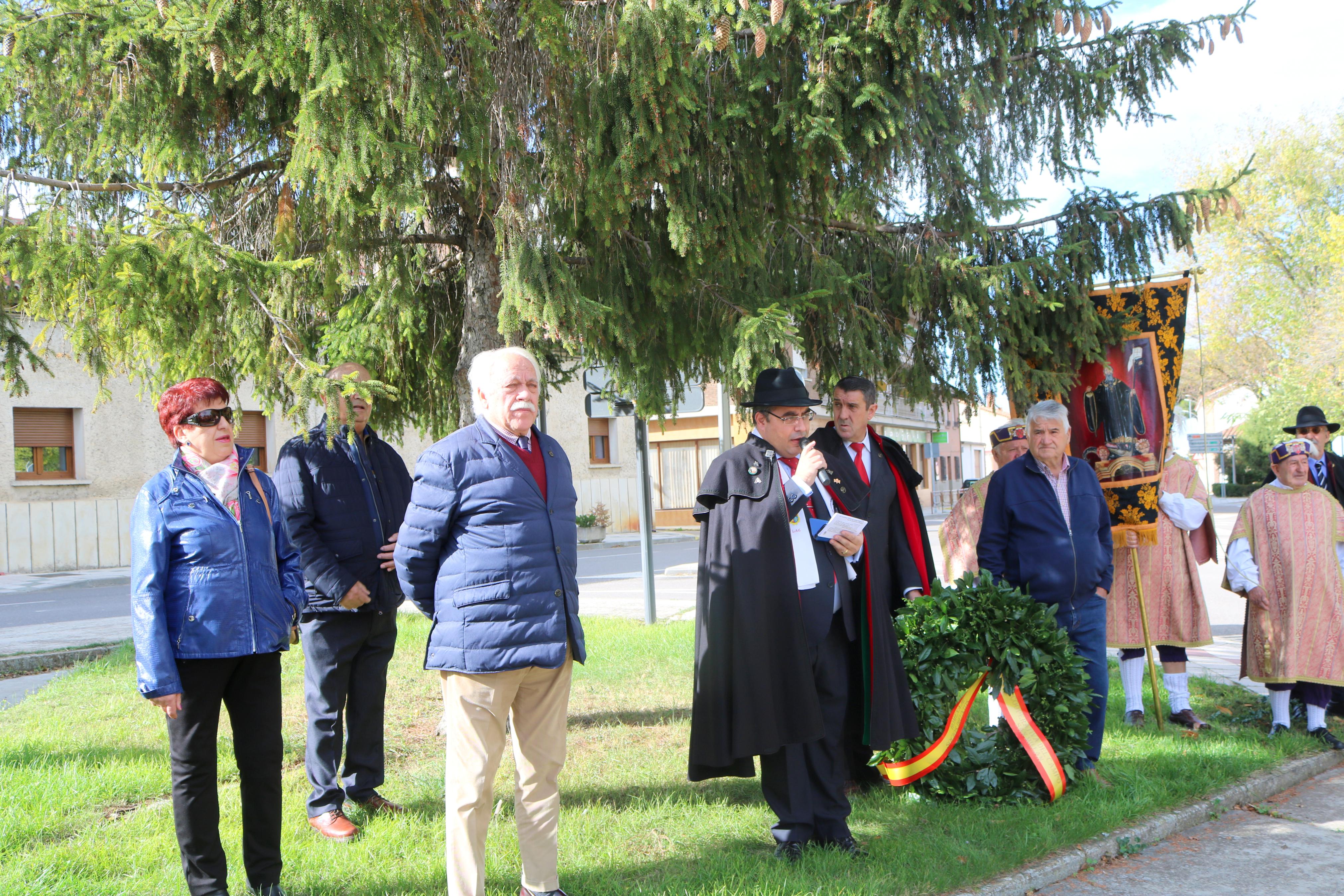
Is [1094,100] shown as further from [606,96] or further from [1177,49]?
[606,96]

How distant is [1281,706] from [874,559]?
11.1 feet

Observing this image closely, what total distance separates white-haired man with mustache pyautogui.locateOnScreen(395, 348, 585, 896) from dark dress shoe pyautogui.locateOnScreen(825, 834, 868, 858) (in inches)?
45.9

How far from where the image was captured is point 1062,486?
5316mm

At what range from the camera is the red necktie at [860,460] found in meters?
4.84

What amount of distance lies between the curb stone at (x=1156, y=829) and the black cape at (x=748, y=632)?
0.95 metres

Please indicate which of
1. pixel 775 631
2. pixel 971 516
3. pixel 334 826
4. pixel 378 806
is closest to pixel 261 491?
pixel 334 826

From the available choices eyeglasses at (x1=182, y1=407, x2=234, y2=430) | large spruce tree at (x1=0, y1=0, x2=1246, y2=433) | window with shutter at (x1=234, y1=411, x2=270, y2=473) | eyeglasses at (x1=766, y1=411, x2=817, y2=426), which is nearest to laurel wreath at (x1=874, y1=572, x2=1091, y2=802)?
eyeglasses at (x1=766, y1=411, x2=817, y2=426)

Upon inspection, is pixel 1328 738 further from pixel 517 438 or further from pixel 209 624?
pixel 209 624

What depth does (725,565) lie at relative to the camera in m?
4.19

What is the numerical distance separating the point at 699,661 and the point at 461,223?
3.40m

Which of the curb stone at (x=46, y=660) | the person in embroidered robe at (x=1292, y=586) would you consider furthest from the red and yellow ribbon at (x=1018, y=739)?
the curb stone at (x=46, y=660)

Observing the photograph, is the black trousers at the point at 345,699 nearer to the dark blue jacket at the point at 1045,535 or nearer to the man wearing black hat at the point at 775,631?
the man wearing black hat at the point at 775,631

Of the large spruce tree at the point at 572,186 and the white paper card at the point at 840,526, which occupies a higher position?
the large spruce tree at the point at 572,186

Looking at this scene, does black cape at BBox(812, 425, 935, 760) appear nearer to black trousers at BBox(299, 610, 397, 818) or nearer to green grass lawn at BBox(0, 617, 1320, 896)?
green grass lawn at BBox(0, 617, 1320, 896)
